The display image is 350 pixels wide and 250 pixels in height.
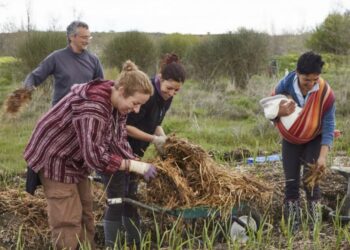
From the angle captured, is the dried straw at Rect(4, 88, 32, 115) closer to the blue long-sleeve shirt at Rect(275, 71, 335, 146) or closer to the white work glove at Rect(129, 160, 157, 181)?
the white work glove at Rect(129, 160, 157, 181)

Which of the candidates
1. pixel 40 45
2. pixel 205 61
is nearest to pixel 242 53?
pixel 205 61

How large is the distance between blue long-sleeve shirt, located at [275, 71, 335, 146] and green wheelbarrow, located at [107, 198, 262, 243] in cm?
81

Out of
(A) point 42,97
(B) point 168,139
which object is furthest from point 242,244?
(A) point 42,97

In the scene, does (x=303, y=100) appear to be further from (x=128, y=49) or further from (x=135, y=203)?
(x=128, y=49)

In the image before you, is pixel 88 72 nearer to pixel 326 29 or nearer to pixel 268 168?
pixel 268 168

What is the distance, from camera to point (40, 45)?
1445 centimetres

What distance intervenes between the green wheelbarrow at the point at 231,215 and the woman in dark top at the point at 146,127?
0.16 metres

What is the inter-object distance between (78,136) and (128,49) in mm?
14356

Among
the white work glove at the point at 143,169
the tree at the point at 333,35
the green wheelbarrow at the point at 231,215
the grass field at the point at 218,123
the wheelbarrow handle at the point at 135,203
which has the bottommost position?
the grass field at the point at 218,123

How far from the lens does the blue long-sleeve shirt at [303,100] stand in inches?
173

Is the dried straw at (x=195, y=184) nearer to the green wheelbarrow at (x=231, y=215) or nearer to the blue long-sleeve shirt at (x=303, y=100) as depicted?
the green wheelbarrow at (x=231, y=215)

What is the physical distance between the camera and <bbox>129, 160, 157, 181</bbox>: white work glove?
3615 mm

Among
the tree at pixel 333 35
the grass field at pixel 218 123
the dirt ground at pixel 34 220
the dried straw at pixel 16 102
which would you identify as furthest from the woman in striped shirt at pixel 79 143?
the tree at pixel 333 35

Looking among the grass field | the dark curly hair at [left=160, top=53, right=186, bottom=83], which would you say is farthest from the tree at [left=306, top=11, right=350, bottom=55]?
the dark curly hair at [left=160, top=53, right=186, bottom=83]
